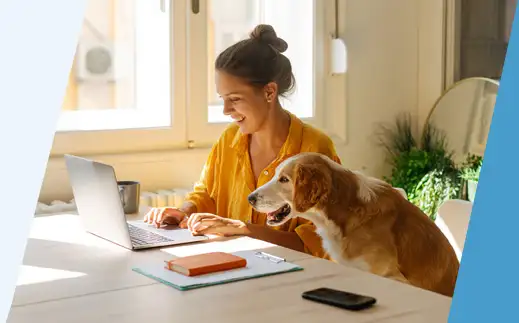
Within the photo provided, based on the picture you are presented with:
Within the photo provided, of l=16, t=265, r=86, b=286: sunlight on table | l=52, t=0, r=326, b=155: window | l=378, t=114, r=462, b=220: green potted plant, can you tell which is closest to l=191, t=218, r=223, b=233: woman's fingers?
l=16, t=265, r=86, b=286: sunlight on table

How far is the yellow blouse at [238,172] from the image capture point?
95.8 inches

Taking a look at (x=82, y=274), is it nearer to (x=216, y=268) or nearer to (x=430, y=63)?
(x=216, y=268)

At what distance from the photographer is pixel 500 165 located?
673mm

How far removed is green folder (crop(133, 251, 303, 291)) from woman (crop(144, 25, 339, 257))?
1.78ft

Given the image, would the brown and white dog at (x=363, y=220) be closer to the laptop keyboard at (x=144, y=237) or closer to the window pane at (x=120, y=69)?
the laptop keyboard at (x=144, y=237)

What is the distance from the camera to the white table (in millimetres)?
1433

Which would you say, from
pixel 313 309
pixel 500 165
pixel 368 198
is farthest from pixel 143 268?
pixel 500 165

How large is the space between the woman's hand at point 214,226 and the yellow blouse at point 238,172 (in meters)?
0.25

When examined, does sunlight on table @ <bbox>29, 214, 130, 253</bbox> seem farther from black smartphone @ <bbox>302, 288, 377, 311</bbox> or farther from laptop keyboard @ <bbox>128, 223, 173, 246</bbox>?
black smartphone @ <bbox>302, 288, 377, 311</bbox>

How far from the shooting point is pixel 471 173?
3500 millimetres

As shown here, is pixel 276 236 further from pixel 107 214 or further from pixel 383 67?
pixel 383 67

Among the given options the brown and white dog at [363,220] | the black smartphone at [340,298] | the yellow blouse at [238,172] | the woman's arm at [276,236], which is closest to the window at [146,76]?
the yellow blouse at [238,172]

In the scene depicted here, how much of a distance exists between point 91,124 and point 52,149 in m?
0.21

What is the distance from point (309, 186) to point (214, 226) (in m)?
0.28
